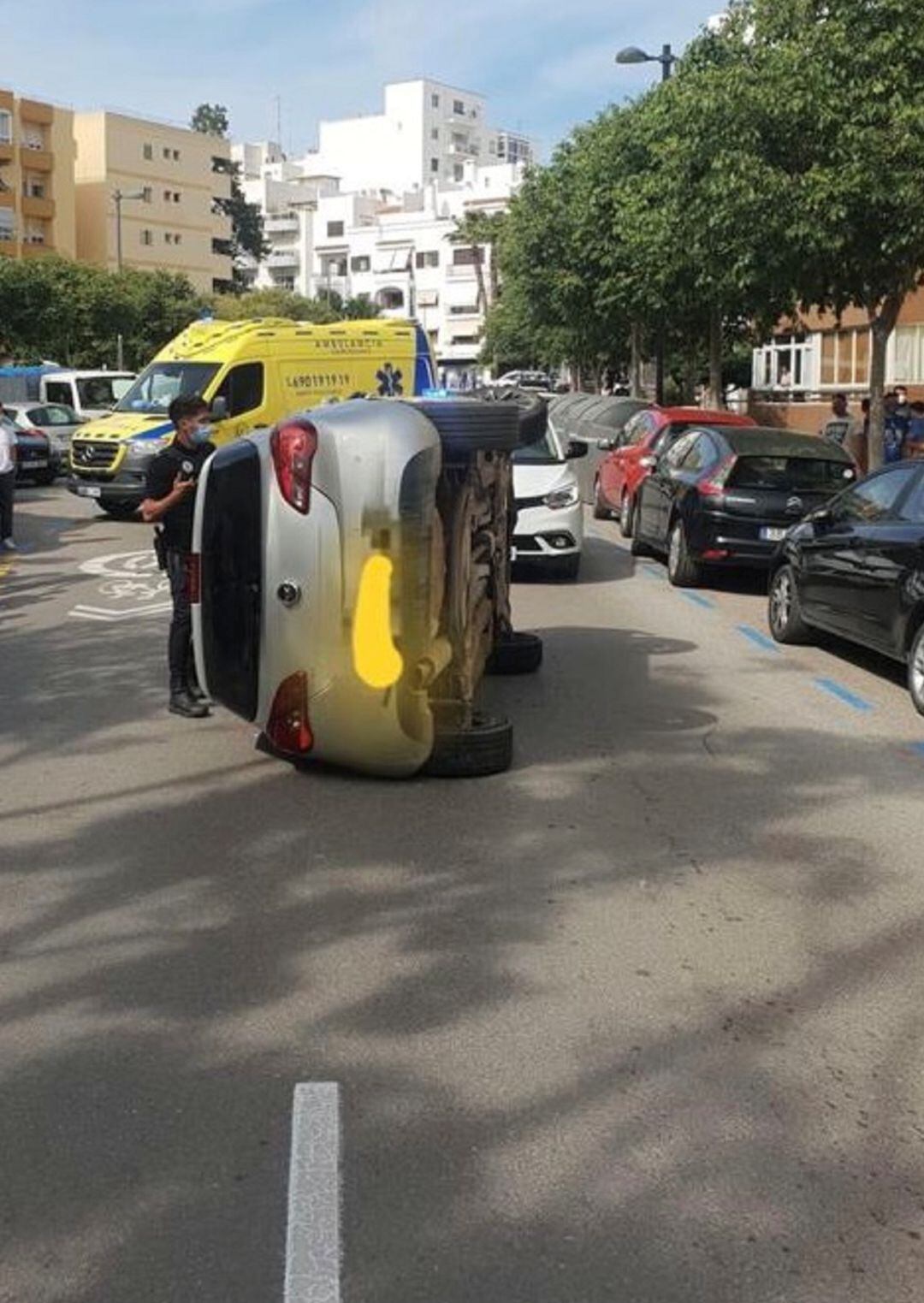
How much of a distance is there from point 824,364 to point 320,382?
19984mm

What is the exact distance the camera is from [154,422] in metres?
20.1

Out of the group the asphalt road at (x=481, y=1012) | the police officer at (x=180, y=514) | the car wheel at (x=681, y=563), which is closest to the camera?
the asphalt road at (x=481, y=1012)

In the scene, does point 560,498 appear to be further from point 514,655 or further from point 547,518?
point 514,655

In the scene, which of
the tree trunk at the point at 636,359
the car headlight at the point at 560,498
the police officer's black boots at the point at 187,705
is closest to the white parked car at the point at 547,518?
the car headlight at the point at 560,498

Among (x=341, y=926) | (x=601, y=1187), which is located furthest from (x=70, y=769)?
(x=601, y=1187)

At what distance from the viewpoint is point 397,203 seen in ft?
462

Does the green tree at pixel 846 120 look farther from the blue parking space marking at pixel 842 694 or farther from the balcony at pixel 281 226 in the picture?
the balcony at pixel 281 226

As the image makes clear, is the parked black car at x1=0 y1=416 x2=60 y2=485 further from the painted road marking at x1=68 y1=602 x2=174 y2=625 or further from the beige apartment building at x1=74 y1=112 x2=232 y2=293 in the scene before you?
the beige apartment building at x1=74 y1=112 x2=232 y2=293

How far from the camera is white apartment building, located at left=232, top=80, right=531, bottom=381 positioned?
120 meters

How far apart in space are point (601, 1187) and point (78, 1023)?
5.57 feet

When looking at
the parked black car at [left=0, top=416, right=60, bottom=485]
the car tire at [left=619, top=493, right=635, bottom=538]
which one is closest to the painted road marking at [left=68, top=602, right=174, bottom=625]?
the car tire at [left=619, top=493, right=635, bottom=538]

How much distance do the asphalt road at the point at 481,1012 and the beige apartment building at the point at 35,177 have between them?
7794 centimetres

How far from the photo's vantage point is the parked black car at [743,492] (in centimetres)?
1321

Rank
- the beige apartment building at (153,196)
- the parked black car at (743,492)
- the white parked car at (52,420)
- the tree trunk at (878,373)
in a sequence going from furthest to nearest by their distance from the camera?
the beige apartment building at (153,196)
the white parked car at (52,420)
the tree trunk at (878,373)
the parked black car at (743,492)
